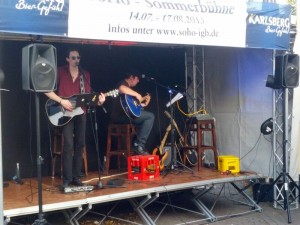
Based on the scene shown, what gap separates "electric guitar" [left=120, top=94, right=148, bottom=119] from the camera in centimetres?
643

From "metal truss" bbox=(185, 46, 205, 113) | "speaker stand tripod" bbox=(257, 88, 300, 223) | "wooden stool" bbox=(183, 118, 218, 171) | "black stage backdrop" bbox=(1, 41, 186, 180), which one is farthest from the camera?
"metal truss" bbox=(185, 46, 205, 113)

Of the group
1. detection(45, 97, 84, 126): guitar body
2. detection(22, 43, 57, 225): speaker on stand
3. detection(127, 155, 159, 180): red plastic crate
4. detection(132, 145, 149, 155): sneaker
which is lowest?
detection(127, 155, 159, 180): red plastic crate

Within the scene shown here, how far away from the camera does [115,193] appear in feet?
17.2

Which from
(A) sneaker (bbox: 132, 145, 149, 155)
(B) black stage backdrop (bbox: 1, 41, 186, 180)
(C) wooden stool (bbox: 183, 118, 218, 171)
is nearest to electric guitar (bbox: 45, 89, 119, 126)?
(B) black stage backdrop (bbox: 1, 41, 186, 180)

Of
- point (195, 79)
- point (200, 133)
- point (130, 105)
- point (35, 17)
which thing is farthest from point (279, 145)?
point (35, 17)

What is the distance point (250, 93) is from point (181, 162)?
1510 millimetres

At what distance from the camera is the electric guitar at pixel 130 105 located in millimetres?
6430

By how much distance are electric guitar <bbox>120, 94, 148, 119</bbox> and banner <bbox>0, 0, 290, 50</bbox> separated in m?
1.40

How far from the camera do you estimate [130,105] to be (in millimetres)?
6453

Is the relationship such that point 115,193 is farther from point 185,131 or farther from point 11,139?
point 185,131

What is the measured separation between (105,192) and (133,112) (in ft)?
4.93

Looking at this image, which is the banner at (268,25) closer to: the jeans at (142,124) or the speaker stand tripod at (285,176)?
the speaker stand tripod at (285,176)

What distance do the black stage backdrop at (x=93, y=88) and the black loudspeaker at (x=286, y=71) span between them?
6.32 feet

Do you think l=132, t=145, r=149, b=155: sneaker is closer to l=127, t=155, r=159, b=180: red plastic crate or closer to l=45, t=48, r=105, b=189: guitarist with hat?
l=127, t=155, r=159, b=180: red plastic crate
